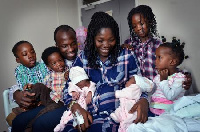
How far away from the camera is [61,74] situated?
220cm

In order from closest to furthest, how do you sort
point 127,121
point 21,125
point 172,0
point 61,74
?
point 127,121 < point 21,125 < point 61,74 < point 172,0

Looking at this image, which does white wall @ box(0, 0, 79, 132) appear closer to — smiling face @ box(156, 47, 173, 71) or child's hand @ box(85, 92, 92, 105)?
child's hand @ box(85, 92, 92, 105)

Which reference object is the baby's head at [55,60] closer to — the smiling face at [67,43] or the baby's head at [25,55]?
the smiling face at [67,43]

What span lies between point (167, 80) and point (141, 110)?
46 cm

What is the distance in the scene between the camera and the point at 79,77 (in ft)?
5.45

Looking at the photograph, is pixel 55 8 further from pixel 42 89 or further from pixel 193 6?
pixel 42 89

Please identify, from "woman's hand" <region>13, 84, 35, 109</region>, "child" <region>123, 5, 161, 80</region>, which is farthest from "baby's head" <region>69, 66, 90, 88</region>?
"child" <region>123, 5, 161, 80</region>

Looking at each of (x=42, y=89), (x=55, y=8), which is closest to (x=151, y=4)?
(x=55, y=8)

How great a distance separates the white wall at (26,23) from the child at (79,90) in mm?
2705

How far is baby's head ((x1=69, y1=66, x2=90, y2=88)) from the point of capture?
5.46ft

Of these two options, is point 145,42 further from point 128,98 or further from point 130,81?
point 128,98

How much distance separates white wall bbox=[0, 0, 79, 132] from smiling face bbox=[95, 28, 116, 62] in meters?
2.89

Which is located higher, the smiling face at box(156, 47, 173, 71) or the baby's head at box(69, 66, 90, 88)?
the smiling face at box(156, 47, 173, 71)

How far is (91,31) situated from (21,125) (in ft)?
3.69
